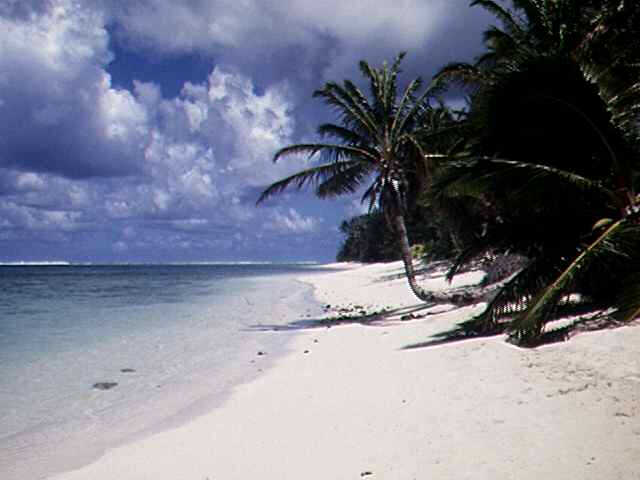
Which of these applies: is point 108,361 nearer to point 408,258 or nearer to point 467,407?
point 467,407

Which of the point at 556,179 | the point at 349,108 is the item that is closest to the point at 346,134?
the point at 349,108

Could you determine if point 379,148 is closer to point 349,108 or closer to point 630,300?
point 349,108

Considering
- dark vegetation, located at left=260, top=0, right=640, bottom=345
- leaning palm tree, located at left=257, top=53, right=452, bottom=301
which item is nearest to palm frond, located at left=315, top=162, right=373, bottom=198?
leaning palm tree, located at left=257, top=53, right=452, bottom=301

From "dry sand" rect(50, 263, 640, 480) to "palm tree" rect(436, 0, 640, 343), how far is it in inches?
26.7

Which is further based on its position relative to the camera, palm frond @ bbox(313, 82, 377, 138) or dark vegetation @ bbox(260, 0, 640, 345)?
palm frond @ bbox(313, 82, 377, 138)

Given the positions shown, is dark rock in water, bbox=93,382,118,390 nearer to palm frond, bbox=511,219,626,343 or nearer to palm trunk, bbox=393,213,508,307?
palm frond, bbox=511,219,626,343

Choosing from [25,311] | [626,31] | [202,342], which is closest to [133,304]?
[25,311]

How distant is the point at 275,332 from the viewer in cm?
1191

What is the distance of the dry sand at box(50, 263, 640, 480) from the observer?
10.7 feet

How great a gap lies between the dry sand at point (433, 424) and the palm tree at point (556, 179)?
68 centimetres

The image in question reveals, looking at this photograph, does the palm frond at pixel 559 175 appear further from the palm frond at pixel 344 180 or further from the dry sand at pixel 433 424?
the palm frond at pixel 344 180

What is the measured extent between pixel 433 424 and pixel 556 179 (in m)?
3.76

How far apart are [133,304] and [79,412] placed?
1670 centimetres

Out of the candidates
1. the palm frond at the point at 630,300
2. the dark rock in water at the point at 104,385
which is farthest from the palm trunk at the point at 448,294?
the dark rock in water at the point at 104,385
